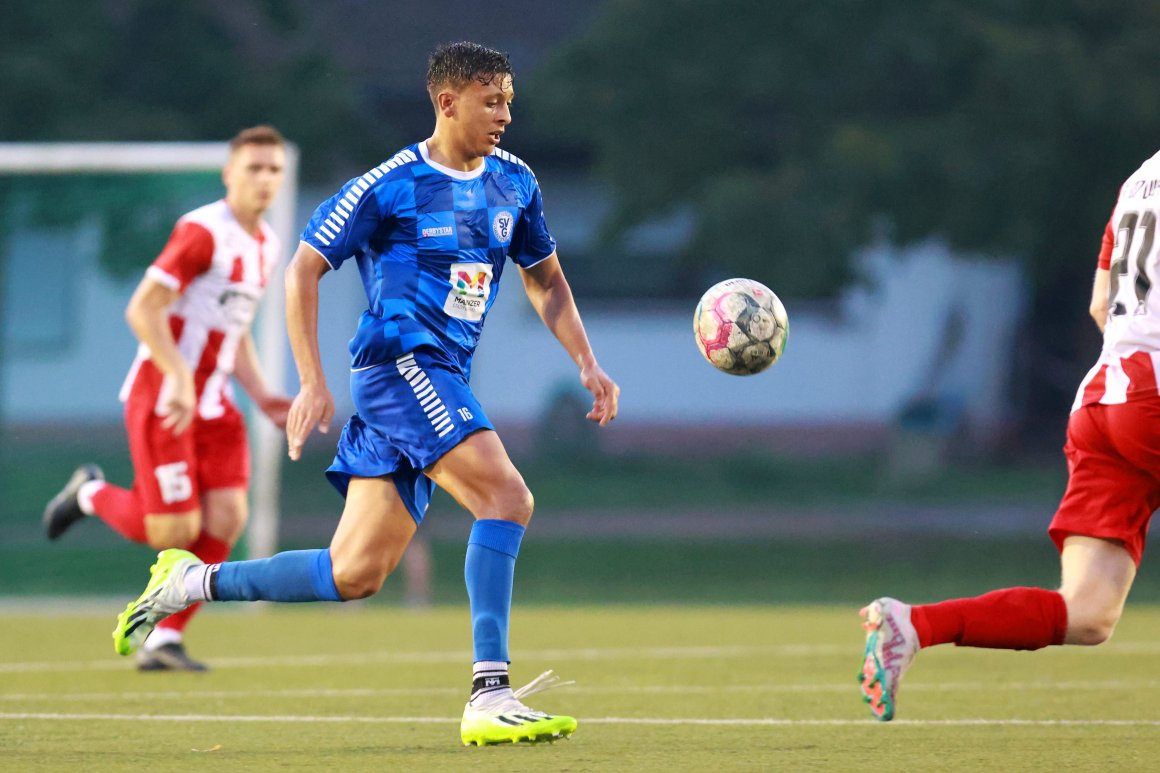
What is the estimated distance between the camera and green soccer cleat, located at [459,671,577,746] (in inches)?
242

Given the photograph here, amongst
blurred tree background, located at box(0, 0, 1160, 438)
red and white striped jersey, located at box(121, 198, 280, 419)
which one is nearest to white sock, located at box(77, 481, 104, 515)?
red and white striped jersey, located at box(121, 198, 280, 419)

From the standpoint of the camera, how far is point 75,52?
2130cm

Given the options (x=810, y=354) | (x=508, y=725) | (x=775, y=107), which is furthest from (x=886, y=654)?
(x=810, y=354)

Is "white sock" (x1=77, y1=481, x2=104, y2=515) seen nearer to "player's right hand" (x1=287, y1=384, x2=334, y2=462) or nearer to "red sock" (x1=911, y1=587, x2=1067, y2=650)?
"player's right hand" (x1=287, y1=384, x2=334, y2=462)

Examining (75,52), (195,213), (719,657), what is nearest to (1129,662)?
(719,657)

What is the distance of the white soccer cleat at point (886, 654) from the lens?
18.1ft

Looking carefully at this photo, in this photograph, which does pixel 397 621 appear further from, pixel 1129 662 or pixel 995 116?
pixel 995 116

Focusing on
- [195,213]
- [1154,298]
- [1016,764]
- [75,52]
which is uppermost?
[75,52]

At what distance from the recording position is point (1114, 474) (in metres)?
5.84

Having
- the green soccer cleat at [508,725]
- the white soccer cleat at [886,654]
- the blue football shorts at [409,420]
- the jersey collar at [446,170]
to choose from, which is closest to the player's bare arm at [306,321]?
the blue football shorts at [409,420]

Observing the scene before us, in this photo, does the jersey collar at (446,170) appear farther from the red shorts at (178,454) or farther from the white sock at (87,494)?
the white sock at (87,494)

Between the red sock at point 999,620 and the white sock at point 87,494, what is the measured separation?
541 cm

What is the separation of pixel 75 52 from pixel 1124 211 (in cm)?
1720

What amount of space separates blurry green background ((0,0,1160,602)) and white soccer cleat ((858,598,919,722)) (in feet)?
31.1
